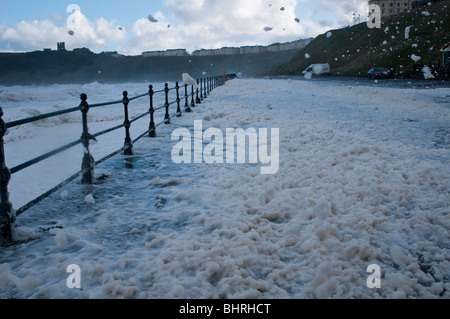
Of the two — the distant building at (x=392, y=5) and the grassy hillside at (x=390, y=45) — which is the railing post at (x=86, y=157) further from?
the distant building at (x=392, y=5)

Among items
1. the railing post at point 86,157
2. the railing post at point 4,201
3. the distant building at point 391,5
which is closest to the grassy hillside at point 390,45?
the distant building at point 391,5

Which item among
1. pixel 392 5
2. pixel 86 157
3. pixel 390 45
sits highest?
pixel 392 5

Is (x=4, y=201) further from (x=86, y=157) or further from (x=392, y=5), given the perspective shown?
(x=392, y=5)

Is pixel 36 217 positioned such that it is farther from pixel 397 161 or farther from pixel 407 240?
pixel 397 161

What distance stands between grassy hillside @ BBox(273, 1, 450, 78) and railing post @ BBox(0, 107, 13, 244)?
4381 cm

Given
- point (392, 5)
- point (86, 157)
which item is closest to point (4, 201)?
point (86, 157)

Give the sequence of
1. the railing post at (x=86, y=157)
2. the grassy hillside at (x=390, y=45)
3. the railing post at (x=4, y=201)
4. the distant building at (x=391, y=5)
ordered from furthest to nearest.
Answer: the distant building at (x=391, y=5)
the grassy hillside at (x=390, y=45)
the railing post at (x=86, y=157)
the railing post at (x=4, y=201)

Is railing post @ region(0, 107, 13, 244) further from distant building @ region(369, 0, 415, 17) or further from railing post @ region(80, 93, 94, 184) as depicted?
distant building @ region(369, 0, 415, 17)

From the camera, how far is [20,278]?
280cm

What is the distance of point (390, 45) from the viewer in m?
65.2

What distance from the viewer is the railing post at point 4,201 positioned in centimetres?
320

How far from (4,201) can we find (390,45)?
7259cm

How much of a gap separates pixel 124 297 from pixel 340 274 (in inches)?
64.3

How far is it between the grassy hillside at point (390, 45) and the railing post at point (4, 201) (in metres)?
43.8
